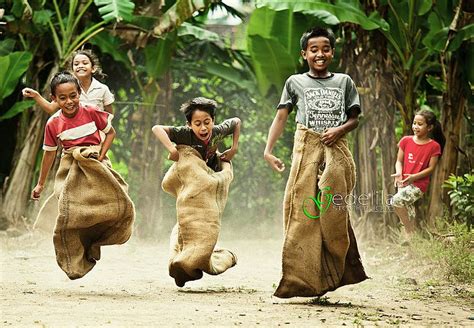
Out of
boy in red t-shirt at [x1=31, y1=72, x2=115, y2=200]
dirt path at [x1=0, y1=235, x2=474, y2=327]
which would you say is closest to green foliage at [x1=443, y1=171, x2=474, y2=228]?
dirt path at [x1=0, y1=235, x2=474, y2=327]

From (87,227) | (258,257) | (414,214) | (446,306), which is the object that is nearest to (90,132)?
(87,227)

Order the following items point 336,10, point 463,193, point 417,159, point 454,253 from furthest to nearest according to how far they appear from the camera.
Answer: point 336,10 < point 417,159 < point 463,193 < point 454,253

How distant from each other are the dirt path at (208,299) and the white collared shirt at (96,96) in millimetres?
1389

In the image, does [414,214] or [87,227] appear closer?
[87,227]

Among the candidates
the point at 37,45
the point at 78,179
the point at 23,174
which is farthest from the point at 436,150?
the point at 37,45

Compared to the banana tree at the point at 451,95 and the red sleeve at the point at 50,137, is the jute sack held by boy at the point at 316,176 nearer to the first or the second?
the red sleeve at the point at 50,137

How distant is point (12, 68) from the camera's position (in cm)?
1071

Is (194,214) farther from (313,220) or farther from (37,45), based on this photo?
(37,45)

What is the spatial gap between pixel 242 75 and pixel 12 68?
11.1ft

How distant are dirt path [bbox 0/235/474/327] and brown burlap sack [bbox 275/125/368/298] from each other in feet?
0.60

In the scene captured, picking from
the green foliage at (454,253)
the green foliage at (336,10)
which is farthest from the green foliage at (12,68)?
the green foliage at (454,253)

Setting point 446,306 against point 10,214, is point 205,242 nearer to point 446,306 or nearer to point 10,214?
point 446,306

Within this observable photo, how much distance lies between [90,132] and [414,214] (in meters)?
3.73

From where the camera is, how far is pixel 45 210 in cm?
677
